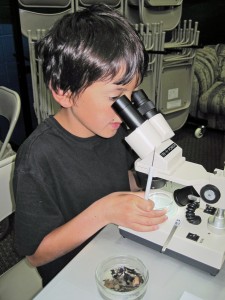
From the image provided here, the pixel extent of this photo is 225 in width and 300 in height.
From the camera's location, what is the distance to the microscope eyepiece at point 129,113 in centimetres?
60

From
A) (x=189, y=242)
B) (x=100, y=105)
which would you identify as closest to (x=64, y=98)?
(x=100, y=105)

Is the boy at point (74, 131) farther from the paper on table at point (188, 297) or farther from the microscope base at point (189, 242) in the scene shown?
the paper on table at point (188, 297)

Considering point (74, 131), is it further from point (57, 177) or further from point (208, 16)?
point (208, 16)

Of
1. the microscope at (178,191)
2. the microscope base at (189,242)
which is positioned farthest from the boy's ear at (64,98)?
the microscope base at (189,242)

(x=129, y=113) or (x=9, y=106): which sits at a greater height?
(x=129, y=113)

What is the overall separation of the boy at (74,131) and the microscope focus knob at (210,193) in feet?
0.35

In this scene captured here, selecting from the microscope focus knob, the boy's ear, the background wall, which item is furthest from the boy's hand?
the background wall

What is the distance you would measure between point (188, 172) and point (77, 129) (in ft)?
1.20

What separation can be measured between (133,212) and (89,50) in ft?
1.26

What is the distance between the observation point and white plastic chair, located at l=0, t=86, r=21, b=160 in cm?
131

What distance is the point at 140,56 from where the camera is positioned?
750 millimetres

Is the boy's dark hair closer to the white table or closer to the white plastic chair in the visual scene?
the white table

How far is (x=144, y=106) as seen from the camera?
0.64 m

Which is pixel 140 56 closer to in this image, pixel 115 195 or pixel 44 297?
pixel 115 195
